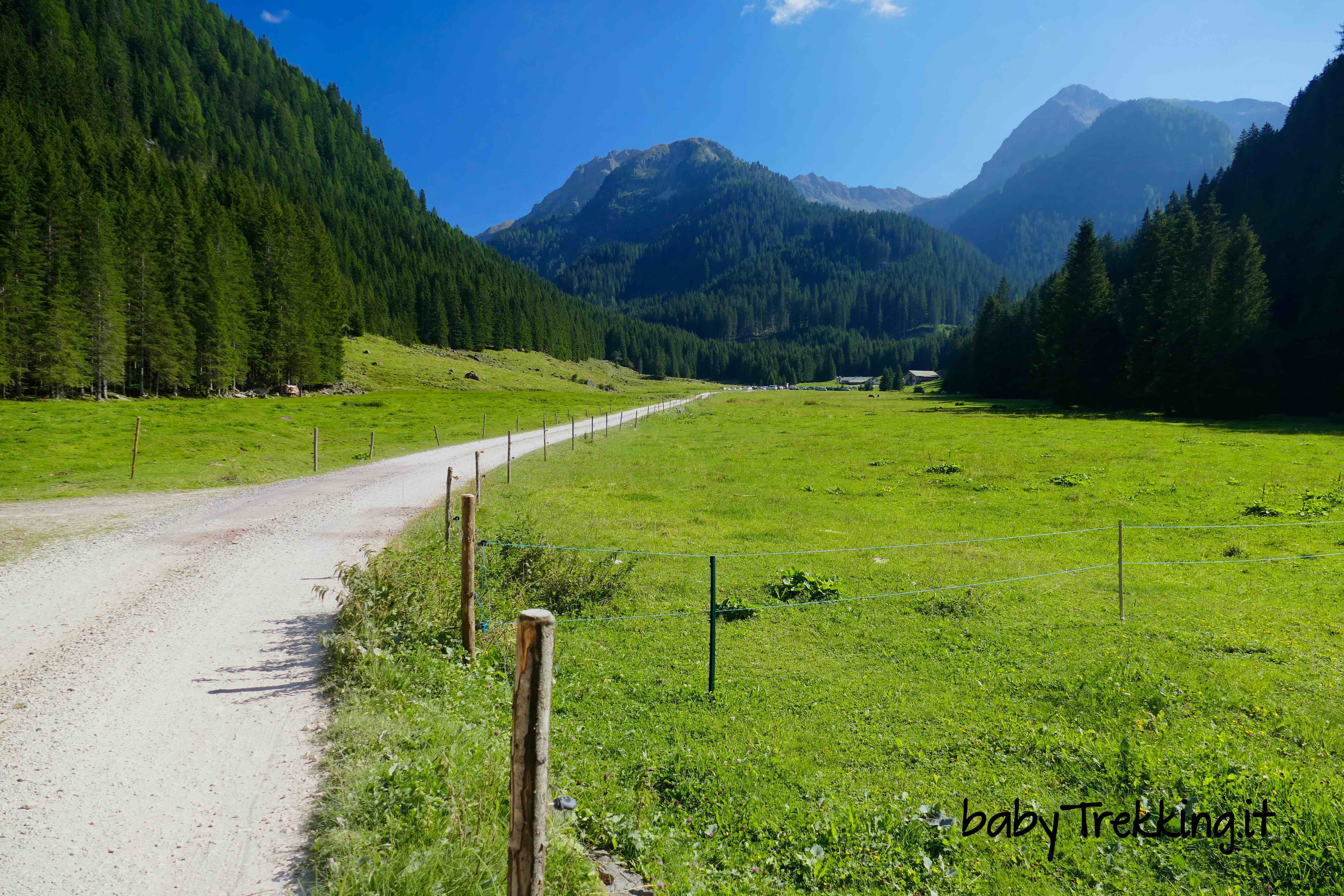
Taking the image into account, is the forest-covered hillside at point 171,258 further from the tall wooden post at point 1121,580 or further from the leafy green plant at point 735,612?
the tall wooden post at point 1121,580

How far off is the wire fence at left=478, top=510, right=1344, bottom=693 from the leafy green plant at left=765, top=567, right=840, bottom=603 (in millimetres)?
64

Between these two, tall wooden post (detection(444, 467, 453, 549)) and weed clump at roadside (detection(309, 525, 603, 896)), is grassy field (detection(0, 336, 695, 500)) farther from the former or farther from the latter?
weed clump at roadside (detection(309, 525, 603, 896))

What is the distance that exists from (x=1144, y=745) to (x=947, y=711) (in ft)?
7.52

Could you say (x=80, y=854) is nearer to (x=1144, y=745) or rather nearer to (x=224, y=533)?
(x=1144, y=745)

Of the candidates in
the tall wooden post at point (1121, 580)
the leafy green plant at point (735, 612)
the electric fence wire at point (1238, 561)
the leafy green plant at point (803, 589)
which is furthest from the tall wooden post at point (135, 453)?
the electric fence wire at point (1238, 561)

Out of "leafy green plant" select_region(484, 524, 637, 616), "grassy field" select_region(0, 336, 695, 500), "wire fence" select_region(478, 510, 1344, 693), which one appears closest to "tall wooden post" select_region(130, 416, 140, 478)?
"grassy field" select_region(0, 336, 695, 500)

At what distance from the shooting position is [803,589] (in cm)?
1367

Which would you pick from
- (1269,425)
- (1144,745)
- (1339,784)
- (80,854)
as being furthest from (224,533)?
(1269,425)

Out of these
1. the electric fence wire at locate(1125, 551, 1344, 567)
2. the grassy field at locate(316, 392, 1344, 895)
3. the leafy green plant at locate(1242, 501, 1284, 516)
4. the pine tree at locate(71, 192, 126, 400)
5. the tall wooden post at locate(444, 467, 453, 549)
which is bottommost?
the grassy field at locate(316, 392, 1344, 895)

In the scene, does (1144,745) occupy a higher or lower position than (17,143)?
lower

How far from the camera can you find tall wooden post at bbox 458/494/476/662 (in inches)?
359

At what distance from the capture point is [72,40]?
557ft

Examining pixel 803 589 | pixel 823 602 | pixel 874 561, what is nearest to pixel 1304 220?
pixel 874 561

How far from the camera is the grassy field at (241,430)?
2566 centimetres
